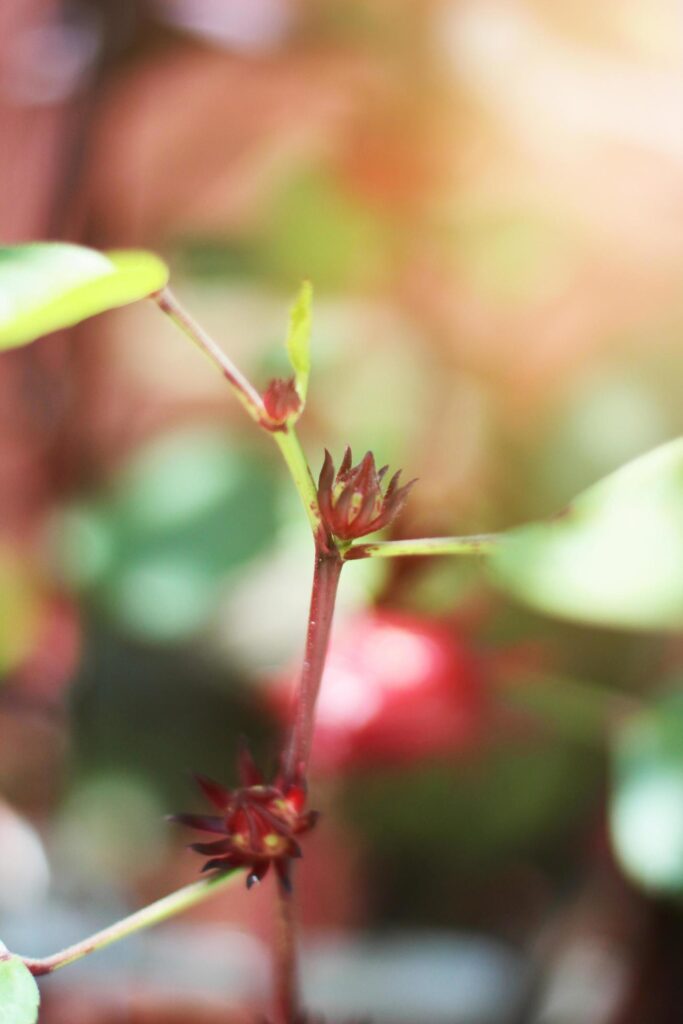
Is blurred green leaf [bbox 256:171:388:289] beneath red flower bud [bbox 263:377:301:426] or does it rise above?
above

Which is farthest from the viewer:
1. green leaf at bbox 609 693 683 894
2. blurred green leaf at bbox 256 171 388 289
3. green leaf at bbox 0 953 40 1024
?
blurred green leaf at bbox 256 171 388 289

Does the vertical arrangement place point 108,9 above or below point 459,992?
above

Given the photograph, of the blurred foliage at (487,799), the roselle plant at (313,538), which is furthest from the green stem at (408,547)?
the blurred foliage at (487,799)

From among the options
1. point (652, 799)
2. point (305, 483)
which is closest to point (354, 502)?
point (305, 483)

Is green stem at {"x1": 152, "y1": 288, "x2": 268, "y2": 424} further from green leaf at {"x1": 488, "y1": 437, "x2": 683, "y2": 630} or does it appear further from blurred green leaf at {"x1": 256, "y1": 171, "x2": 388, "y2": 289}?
blurred green leaf at {"x1": 256, "y1": 171, "x2": 388, "y2": 289}

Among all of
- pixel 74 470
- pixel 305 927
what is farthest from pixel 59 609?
pixel 305 927

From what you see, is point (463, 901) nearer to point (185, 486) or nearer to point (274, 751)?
point (274, 751)

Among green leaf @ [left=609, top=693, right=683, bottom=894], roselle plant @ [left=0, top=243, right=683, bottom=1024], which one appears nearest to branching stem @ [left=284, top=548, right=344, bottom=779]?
roselle plant @ [left=0, top=243, right=683, bottom=1024]
